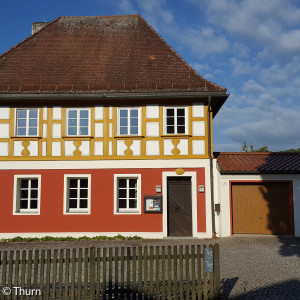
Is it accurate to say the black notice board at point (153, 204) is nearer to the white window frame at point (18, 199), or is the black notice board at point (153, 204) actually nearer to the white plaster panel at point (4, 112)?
the white window frame at point (18, 199)

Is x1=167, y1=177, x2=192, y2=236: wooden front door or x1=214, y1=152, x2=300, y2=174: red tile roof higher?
x1=214, y1=152, x2=300, y2=174: red tile roof

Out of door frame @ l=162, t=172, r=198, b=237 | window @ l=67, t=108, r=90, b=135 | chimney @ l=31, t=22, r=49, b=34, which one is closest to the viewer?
door frame @ l=162, t=172, r=198, b=237

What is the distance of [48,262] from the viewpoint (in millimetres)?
5566

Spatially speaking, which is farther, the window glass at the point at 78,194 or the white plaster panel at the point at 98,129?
the white plaster panel at the point at 98,129

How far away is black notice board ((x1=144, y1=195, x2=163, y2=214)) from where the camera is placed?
42.6 ft

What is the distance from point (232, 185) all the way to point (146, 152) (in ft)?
11.9

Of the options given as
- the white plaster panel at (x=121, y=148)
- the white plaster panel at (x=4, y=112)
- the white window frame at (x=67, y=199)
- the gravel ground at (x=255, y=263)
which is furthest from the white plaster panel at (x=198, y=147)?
the white plaster panel at (x=4, y=112)

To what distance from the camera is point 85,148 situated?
13.4m

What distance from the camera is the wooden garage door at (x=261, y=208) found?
522 inches

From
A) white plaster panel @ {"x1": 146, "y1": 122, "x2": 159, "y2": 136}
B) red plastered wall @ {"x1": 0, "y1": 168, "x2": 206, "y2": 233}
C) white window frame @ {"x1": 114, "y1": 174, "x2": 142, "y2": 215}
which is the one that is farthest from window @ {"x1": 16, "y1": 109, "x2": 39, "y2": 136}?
white plaster panel @ {"x1": 146, "y1": 122, "x2": 159, "y2": 136}

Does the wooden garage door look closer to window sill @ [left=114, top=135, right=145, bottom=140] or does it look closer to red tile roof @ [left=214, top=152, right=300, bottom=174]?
red tile roof @ [left=214, top=152, right=300, bottom=174]

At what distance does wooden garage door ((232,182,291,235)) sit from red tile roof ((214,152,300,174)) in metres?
0.62

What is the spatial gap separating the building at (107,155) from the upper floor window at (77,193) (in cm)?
4

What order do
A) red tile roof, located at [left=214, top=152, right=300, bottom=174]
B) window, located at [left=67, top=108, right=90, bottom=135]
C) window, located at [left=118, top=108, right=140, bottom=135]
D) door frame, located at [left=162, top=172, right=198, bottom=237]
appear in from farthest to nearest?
1. window, located at [left=67, top=108, right=90, bottom=135]
2. window, located at [left=118, top=108, right=140, bottom=135]
3. red tile roof, located at [left=214, top=152, right=300, bottom=174]
4. door frame, located at [left=162, top=172, right=198, bottom=237]
